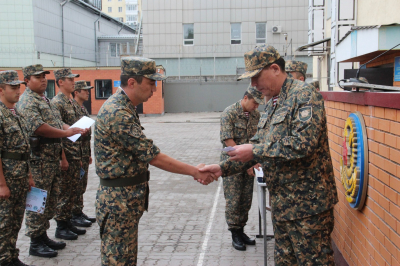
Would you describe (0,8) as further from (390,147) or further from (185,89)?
(390,147)

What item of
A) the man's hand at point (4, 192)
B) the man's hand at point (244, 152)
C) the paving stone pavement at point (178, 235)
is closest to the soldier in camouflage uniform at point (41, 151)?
the paving stone pavement at point (178, 235)

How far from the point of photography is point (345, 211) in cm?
376

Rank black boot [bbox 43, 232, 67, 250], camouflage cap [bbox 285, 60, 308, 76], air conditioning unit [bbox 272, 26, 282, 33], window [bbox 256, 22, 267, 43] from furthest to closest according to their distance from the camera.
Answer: window [bbox 256, 22, 267, 43] → air conditioning unit [bbox 272, 26, 282, 33] → camouflage cap [bbox 285, 60, 308, 76] → black boot [bbox 43, 232, 67, 250]

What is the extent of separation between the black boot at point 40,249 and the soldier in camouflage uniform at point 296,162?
295 cm

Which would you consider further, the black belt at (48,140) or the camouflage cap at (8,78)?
the black belt at (48,140)

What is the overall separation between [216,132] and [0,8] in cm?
2441

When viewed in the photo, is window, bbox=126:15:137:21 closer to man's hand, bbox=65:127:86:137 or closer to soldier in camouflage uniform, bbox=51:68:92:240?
soldier in camouflage uniform, bbox=51:68:92:240

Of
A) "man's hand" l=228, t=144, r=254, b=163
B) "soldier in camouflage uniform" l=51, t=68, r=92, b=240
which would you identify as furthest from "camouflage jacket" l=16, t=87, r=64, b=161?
"man's hand" l=228, t=144, r=254, b=163

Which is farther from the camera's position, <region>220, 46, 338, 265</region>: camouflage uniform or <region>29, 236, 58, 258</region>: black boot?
<region>29, 236, 58, 258</region>: black boot

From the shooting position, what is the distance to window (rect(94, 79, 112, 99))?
2814 centimetres

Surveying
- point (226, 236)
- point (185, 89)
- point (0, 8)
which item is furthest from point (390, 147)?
point (0, 8)

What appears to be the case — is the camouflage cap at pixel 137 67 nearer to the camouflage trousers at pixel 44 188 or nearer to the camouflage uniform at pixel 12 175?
the camouflage uniform at pixel 12 175

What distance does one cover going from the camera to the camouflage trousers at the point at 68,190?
213 inches

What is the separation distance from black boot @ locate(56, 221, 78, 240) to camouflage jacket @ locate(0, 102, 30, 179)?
136 cm
